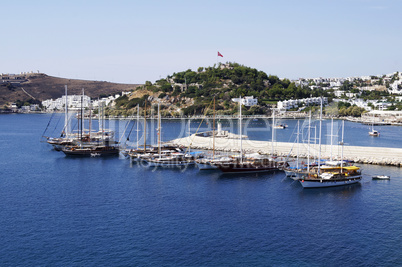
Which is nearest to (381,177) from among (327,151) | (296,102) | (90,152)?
(327,151)

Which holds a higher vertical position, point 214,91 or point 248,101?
→ point 214,91

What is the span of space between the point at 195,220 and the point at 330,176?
564 inches

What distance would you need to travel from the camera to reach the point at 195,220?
28109 millimetres

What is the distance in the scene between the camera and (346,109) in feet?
440

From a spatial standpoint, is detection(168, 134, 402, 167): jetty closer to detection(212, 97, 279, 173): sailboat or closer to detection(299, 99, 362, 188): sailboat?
detection(299, 99, 362, 188): sailboat

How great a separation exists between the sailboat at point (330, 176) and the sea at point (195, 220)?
2.26ft

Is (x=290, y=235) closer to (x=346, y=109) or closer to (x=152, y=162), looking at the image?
(x=152, y=162)

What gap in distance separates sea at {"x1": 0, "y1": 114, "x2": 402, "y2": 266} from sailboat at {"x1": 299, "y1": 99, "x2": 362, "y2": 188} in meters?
0.69

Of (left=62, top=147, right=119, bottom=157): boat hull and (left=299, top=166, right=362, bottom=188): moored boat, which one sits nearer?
(left=299, top=166, right=362, bottom=188): moored boat

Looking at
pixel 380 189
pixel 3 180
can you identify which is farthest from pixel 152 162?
pixel 380 189

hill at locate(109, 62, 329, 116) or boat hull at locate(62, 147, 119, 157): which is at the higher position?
hill at locate(109, 62, 329, 116)

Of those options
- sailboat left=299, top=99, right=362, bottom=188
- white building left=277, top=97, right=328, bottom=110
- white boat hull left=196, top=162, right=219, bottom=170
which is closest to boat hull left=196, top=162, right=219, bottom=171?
white boat hull left=196, top=162, right=219, bottom=170

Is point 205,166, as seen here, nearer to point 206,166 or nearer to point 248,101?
point 206,166

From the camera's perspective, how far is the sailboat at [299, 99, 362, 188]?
3600 centimetres
